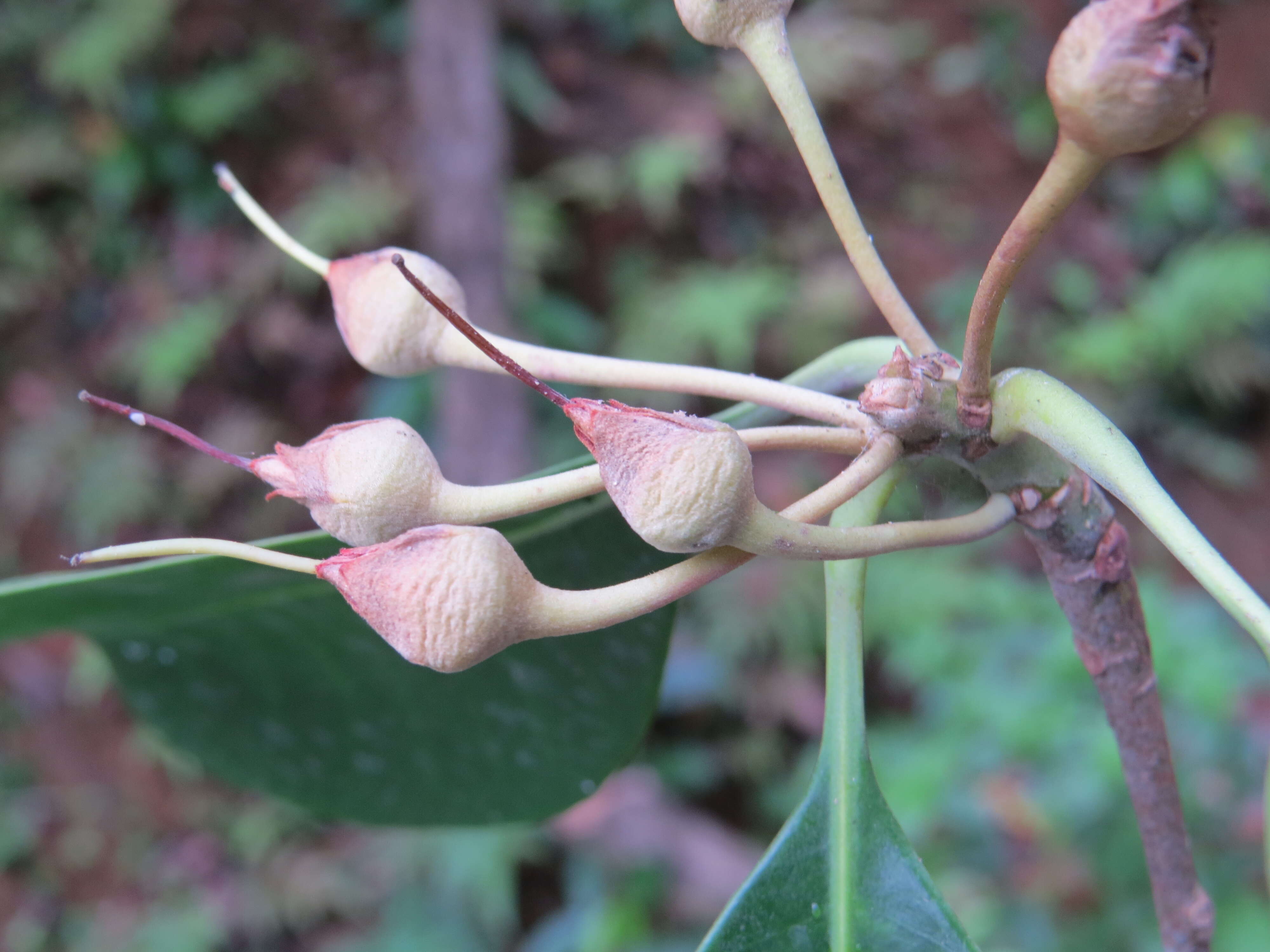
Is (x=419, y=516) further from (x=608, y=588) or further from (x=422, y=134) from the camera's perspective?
(x=422, y=134)

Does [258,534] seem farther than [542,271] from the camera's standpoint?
No

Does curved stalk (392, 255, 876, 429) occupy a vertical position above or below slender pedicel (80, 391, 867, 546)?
above

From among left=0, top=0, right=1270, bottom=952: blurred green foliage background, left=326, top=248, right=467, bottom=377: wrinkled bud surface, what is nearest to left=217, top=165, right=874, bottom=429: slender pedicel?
left=326, top=248, right=467, bottom=377: wrinkled bud surface

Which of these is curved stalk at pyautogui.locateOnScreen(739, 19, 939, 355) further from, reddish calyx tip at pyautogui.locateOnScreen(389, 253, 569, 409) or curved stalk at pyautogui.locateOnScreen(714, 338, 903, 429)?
reddish calyx tip at pyautogui.locateOnScreen(389, 253, 569, 409)

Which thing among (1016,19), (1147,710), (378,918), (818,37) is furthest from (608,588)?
(1016,19)

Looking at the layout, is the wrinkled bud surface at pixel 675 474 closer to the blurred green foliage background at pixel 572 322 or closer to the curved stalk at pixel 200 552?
the curved stalk at pixel 200 552

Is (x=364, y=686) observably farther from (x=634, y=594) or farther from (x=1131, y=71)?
(x=1131, y=71)

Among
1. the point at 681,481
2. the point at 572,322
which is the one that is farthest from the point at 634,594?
the point at 572,322
